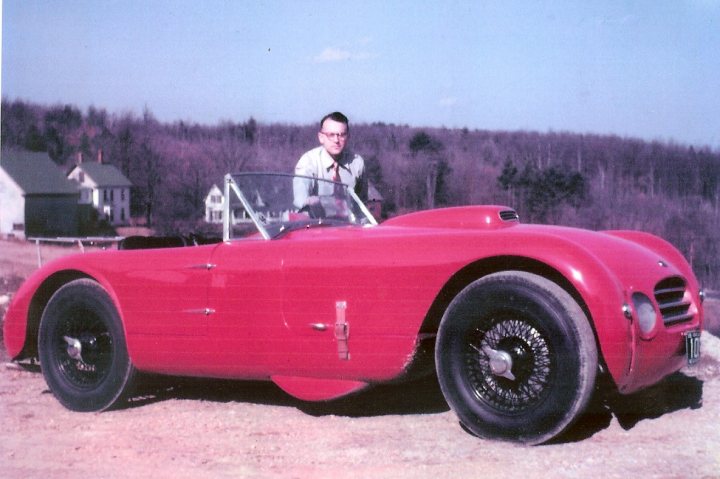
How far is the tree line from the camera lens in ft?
67.1

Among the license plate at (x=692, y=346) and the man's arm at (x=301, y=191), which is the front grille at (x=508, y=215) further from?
the man's arm at (x=301, y=191)

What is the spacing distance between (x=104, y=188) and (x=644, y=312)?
59665mm

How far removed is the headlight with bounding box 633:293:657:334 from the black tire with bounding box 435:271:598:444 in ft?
0.87

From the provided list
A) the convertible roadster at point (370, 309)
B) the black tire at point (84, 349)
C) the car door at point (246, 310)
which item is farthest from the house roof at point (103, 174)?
the car door at point (246, 310)

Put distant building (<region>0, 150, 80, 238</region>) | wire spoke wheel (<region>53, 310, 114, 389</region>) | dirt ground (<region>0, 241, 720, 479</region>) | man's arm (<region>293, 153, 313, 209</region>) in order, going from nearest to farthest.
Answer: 1. dirt ground (<region>0, 241, 720, 479</region>)
2. wire spoke wheel (<region>53, 310, 114, 389</region>)
3. man's arm (<region>293, 153, 313, 209</region>)
4. distant building (<region>0, 150, 80, 238</region>)

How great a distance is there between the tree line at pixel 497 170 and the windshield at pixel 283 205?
7904 mm

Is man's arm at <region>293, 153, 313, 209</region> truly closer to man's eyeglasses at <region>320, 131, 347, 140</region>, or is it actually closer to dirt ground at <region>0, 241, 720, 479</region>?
man's eyeglasses at <region>320, 131, 347, 140</region>

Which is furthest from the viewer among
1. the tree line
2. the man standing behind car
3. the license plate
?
the tree line

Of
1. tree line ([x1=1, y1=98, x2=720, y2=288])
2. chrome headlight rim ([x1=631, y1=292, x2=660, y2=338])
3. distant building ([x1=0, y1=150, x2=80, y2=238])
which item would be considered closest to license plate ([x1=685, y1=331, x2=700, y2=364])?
chrome headlight rim ([x1=631, y1=292, x2=660, y2=338])

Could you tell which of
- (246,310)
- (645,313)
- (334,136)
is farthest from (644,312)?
(334,136)

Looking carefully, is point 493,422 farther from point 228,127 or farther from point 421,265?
point 228,127

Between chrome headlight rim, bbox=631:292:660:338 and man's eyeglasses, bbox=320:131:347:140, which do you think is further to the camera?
man's eyeglasses, bbox=320:131:347:140

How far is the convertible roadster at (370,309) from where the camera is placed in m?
3.64

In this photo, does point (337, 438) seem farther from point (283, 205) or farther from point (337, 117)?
point (337, 117)
